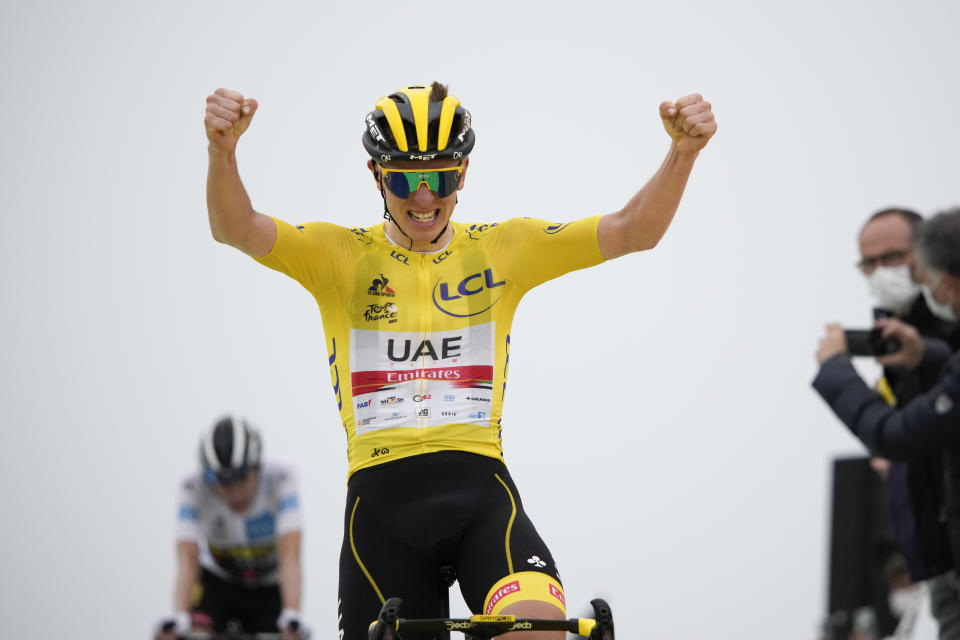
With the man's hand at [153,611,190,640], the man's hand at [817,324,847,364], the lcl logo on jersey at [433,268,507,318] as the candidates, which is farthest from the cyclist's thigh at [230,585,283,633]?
the man's hand at [817,324,847,364]

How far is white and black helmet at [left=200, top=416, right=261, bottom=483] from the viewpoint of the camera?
5.50m

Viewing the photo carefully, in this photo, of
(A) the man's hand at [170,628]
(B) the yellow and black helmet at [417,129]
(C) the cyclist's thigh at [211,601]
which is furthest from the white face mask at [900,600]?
(C) the cyclist's thigh at [211,601]

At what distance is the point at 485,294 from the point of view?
3275 millimetres

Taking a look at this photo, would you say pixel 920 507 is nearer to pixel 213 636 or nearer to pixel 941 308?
pixel 941 308

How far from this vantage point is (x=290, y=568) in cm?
543

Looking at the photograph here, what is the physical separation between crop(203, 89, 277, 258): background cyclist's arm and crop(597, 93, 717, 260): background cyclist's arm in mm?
1071

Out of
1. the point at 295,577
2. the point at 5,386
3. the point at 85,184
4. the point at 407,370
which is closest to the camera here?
the point at 407,370

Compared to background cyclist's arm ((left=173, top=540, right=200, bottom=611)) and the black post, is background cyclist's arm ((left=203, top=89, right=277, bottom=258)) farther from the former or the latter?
background cyclist's arm ((left=173, top=540, right=200, bottom=611))

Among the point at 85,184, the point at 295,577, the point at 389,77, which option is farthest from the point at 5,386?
the point at 295,577

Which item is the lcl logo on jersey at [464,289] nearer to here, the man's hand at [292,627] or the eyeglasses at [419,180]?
the eyeglasses at [419,180]

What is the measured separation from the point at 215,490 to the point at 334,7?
18.9 ft

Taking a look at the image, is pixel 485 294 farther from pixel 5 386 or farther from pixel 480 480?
pixel 5 386

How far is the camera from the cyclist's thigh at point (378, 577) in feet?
9.70

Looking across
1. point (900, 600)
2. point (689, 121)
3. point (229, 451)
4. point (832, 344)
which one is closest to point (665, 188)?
point (689, 121)
